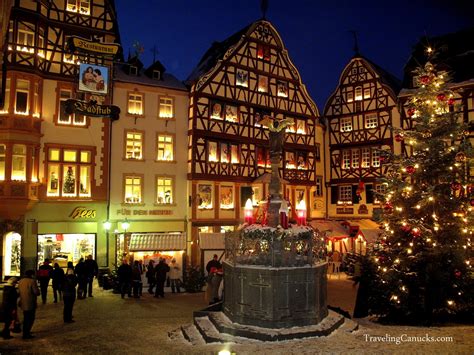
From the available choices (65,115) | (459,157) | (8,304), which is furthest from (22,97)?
(459,157)

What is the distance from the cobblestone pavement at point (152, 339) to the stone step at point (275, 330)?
19 cm

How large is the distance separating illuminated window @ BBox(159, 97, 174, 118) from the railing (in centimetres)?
1508

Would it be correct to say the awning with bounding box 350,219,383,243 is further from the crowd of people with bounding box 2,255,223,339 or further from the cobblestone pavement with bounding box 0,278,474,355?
the cobblestone pavement with bounding box 0,278,474,355

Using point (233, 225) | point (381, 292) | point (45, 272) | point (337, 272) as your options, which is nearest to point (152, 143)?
point (233, 225)

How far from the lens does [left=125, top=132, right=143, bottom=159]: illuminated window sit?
77.0 feet

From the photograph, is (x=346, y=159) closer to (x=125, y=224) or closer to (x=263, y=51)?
(x=263, y=51)

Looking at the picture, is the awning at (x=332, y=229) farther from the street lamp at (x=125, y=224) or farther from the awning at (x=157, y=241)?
the street lamp at (x=125, y=224)

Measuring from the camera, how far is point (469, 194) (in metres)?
10.8

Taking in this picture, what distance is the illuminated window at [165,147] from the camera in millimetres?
24391

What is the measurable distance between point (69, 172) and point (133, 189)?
135 inches

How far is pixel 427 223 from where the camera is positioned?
1084 centimetres

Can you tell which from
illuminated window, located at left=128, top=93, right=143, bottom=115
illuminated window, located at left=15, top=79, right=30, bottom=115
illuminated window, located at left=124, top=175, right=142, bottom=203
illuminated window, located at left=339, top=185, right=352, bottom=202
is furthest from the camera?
illuminated window, located at left=339, top=185, right=352, bottom=202

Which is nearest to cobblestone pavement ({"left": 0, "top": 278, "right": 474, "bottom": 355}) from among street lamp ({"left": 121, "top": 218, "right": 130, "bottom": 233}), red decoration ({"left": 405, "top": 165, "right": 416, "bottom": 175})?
red decoration ({"left": 405, "top": 165, "right": 416, "bottom": 175})

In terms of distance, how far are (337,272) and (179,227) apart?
9684mm
